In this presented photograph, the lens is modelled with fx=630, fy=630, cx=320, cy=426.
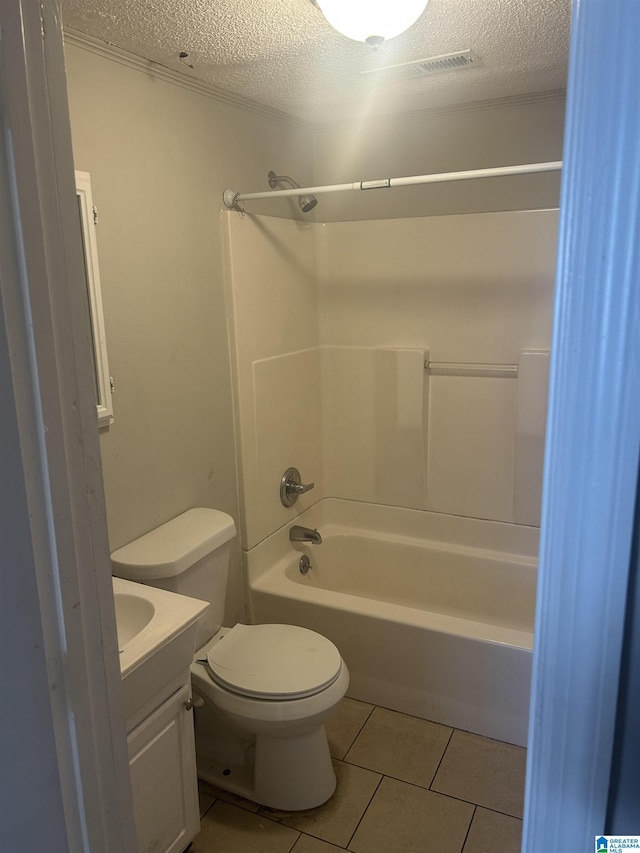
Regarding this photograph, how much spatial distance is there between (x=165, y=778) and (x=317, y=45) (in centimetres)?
209

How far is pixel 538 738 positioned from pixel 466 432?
90.7 inches

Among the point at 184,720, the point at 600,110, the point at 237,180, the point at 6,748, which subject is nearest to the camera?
the point at 600,110

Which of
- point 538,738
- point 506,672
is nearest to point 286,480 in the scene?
point 506,672

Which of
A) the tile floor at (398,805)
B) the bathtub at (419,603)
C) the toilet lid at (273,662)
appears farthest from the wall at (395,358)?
the tile floor at (398,805)

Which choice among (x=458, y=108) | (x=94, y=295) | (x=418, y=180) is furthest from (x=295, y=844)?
(x=458, y=108)

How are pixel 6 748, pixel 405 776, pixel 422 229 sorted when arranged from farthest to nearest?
1. pixel 422 229
2. pixel 405 776
3. pixel 6 748

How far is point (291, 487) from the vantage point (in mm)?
2801

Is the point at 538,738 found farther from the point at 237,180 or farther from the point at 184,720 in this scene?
the point at 237,180

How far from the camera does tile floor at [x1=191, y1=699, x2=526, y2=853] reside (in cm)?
186

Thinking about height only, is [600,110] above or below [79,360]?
above

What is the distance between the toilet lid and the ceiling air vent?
6.24 ft

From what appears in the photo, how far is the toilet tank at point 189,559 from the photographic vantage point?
6.21 feet

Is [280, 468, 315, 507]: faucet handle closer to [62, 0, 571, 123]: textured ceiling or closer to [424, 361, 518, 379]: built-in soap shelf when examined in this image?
[424, 361, 518, 379]: built-in soap shelf

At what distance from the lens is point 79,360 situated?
0.86 m
